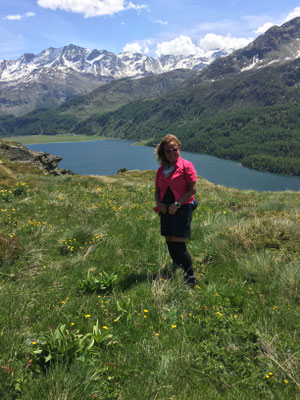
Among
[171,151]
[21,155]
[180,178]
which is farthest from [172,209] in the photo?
[21,155]

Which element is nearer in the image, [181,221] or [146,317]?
[146,317]

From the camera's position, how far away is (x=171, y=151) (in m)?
4.94

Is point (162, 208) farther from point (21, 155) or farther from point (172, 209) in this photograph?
point (21, 155)

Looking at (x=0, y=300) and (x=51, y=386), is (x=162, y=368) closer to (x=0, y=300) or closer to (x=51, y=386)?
(x=51, y=386)

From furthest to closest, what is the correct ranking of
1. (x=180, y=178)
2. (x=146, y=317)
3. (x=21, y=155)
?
(x=21, y=155) → (x=180, y=178) → (x=146, y=317)

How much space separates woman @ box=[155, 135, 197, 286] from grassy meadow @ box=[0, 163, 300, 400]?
0.54 metres

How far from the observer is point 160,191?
18.1 ft

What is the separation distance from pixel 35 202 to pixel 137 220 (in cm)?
473

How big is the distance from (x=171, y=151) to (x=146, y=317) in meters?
3.17

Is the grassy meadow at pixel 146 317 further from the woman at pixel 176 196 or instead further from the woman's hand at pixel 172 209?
the woman's hand at pixel 172 209

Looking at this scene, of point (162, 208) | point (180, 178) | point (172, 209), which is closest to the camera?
point (172, 209)

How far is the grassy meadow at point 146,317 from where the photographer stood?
2.75 meters

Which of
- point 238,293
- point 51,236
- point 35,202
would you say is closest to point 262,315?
point 238,293

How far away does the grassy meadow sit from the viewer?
2.75 meters
